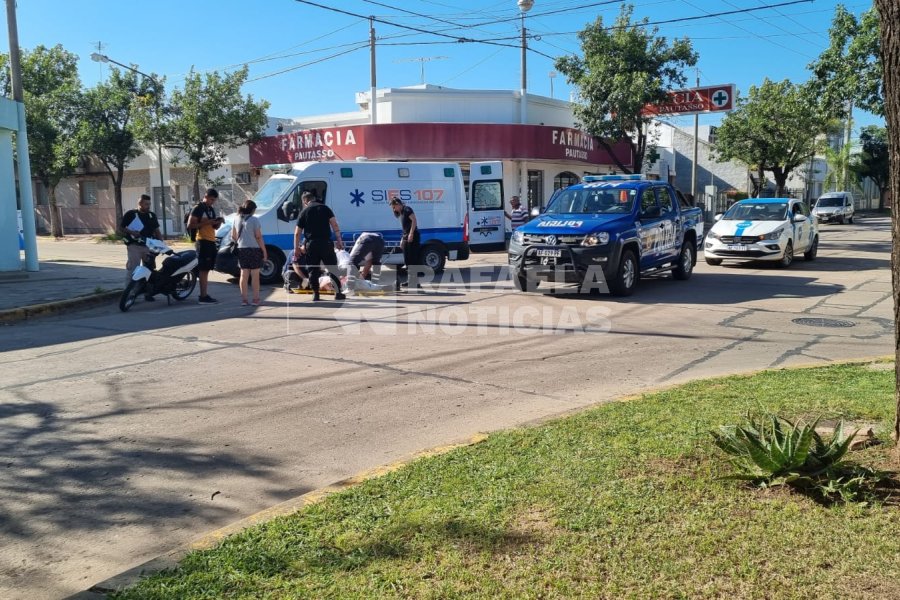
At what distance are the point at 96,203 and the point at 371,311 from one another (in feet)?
117

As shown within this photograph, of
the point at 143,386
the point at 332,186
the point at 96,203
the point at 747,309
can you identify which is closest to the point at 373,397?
the point at 143,386

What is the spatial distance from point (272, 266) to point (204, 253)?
2.78 m

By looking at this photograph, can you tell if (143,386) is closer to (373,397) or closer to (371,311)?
(373,397)

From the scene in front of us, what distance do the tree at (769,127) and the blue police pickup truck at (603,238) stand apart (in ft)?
89.6

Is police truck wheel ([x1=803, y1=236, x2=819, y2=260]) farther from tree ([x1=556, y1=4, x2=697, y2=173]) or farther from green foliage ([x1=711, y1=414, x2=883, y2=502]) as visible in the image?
green foliage ([x1=711, y1=414, x2=883, y2=502])

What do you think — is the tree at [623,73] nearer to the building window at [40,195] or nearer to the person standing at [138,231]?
the person standing at [138,231]

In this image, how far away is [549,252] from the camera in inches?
506

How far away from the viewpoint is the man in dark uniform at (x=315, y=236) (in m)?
12.6

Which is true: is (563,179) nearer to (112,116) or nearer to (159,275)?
(112,116)

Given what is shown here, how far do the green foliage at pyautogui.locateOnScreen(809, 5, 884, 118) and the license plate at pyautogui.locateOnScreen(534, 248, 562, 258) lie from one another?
13695mm

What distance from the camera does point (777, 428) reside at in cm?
443

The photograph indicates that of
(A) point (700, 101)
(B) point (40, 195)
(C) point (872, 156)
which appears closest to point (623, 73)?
(A) point (700, 101)

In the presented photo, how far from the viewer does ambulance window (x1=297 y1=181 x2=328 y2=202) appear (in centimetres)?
1594

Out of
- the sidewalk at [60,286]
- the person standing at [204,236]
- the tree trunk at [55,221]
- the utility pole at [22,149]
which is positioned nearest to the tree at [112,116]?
the tree trunk at [55,221]
